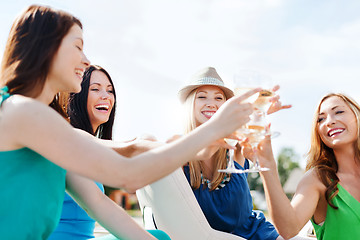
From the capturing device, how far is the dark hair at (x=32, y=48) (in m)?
2.16

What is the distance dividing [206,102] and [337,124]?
140 centimetres

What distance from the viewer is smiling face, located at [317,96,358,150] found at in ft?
12.6

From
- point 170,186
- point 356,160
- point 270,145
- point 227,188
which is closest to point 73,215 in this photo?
point 170,186

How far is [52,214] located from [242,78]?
147 centimetres

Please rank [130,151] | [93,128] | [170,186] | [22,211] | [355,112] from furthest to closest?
[93,128] < [355,112] < [170,186] < [130,151] < [22,211]

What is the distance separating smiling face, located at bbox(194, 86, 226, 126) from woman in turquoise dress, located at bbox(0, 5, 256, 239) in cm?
207

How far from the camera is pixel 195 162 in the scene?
3955 millimetres

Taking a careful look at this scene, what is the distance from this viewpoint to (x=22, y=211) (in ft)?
7.03

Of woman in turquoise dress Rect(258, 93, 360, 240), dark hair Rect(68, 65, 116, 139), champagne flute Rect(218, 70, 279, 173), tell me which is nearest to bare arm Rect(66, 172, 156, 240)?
champagne flute Rect(218, 70, 279, 173)

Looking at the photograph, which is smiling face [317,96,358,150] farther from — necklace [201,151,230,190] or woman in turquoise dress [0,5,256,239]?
woman in turquoise dress [0,5,256,239]

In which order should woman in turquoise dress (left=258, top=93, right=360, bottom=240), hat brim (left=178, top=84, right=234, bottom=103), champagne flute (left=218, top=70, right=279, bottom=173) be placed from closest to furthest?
champagne flute (left=218, top=70, right=279, bottom=173) → woman in turquoise dress (left=258, top=93, right=360, bottom=240) → hat brim (left=178, top=84, right=234, bottom=103)

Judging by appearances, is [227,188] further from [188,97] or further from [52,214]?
[52,214]

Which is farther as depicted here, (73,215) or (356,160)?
(356,160)

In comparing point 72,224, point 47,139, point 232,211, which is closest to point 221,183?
point 232,211
